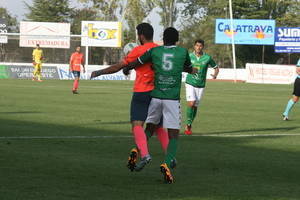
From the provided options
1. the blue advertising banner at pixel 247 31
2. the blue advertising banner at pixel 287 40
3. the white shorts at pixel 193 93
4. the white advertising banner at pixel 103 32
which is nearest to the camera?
the white shorts at pixel 193 93

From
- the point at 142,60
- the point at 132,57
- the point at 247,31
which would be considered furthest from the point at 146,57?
the point at 247,31

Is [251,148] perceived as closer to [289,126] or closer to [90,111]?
[289,126]

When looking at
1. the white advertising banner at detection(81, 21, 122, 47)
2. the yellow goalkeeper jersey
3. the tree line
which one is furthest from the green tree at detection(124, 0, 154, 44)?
the yellow goalkeeper jersey

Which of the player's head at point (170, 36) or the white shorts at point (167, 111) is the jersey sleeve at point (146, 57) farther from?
the white shorts at point (167, 111)

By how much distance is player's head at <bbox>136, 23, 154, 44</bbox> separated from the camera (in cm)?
1077

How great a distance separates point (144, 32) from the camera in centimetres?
1080

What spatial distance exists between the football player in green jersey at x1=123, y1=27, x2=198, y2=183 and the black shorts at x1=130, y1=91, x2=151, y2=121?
11 cm

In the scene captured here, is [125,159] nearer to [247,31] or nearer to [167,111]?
[167,111]

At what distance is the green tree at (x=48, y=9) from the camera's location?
120 m

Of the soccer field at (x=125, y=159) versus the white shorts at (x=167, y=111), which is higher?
the white shorts at (x=167, y=111)

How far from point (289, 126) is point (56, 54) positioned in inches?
1942

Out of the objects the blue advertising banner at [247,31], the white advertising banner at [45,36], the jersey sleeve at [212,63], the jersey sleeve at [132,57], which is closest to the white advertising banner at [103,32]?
the white advertising banner at [45,36]

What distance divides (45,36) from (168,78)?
59912 mm

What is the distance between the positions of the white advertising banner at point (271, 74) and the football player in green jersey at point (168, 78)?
2126 inches
